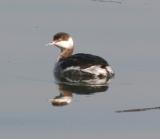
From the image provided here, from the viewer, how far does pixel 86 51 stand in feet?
59.9

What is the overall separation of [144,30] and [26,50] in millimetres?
2616

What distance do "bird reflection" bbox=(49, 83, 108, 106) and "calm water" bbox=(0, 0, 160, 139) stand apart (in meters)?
0.12

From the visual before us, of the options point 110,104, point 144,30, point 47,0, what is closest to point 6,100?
point 110,104

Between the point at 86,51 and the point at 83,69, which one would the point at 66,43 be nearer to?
the point at 86,51

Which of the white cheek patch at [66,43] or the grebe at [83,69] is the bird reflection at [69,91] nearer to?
the grebe at [83,69]

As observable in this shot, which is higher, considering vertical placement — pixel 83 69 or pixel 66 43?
pixel 66 43

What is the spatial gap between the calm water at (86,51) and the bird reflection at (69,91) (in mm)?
119

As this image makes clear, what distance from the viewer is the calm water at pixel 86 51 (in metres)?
13.2

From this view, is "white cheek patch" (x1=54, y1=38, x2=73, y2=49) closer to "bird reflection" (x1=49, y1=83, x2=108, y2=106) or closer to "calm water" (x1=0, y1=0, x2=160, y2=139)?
"calm water" (x1=0, y1=0, x2=160, y2=139)

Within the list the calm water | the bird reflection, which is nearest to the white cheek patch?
the calm water

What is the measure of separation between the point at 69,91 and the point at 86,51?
2.49 meters

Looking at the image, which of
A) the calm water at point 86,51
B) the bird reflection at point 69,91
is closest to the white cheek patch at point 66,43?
the calm water at point 86,51

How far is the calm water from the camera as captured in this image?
13211 mm

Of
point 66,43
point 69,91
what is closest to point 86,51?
point 66,43
